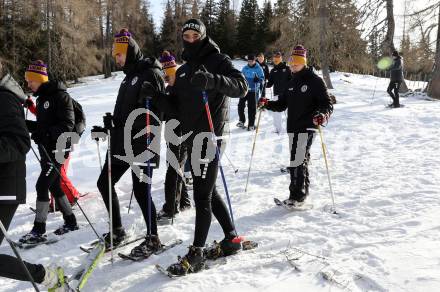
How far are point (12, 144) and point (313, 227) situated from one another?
11.2 ft

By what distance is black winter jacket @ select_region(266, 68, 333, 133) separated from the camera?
17.9 feet

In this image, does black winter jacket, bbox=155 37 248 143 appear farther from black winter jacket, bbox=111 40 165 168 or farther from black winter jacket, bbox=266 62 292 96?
black winter jacket, bbox=266 62 292 96

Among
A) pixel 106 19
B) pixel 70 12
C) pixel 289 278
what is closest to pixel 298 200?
pixel 289 278

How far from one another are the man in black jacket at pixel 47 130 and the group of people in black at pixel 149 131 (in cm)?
1

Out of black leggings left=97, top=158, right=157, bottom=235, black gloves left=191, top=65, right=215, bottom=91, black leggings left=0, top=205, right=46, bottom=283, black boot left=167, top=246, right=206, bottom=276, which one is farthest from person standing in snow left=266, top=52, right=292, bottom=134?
black leggings left=0, top=205, right=46, bottom=283

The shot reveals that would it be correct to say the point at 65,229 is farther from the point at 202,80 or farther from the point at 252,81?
the point at 252,81

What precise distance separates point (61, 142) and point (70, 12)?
27917mm

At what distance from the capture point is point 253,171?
784cm

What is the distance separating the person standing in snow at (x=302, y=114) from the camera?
18.0 ft

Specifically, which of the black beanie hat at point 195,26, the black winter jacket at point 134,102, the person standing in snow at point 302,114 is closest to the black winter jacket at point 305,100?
the person standing in snow at point 302,114

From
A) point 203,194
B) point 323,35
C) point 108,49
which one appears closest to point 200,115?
point 203,194

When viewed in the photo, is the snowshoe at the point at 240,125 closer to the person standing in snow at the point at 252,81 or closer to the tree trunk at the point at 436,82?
the person standing in snow at the point at 252,81

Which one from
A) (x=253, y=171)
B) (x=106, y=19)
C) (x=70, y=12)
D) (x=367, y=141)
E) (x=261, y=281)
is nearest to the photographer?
(x=261, y=281)

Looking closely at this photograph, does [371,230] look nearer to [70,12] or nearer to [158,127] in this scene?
[158,127]
